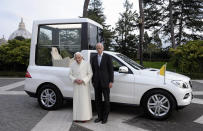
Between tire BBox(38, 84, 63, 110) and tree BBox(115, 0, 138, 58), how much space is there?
22.8 metres

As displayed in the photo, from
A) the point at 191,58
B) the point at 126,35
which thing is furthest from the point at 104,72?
the point at 126,35

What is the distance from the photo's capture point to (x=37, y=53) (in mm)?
5723

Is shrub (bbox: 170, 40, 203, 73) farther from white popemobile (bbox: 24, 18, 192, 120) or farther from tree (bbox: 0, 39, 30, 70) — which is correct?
tree (bbox: 0, 39, 30, 70)

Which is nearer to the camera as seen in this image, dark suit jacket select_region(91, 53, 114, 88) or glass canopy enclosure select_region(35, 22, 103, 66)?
dark suit jacket select_region(91, 53, 114, 88)

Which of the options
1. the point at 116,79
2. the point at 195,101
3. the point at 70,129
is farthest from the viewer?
the point at 195,101

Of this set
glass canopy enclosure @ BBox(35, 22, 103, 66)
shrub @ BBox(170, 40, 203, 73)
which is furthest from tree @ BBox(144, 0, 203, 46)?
glass canopy enclosure @ BBox(35, 22, 103, 66)

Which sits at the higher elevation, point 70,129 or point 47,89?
point 47,89

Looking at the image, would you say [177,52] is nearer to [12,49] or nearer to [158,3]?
[12,49]

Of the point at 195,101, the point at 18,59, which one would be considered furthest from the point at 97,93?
the point at 18,59

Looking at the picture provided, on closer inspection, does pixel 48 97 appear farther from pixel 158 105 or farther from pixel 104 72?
pixel 158 105

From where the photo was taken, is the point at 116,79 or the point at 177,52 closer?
the point at 116,79

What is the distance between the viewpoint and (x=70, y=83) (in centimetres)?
530

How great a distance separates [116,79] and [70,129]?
166 centimetres

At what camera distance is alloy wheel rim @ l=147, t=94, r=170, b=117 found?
4586 millimetres
